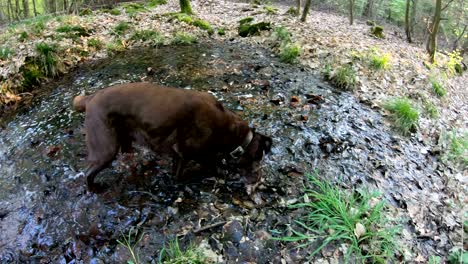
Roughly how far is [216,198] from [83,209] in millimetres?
1575

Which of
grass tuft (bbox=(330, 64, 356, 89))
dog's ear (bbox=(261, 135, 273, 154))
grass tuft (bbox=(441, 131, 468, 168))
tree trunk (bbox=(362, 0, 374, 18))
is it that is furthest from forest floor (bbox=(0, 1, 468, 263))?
tree trunk (bbox=(362, 0, 374, 18))

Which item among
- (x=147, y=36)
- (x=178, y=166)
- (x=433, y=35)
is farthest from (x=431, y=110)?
(x=147, y=36)

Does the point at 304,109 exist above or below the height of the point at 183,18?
below

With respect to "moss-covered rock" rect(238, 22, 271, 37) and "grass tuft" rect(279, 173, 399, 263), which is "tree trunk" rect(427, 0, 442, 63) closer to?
"moss-covered rock" rect(238, 22, 271, 37)

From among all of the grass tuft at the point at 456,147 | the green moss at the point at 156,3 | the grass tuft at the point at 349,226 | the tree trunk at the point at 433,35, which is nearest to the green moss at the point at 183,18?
the green moss at the point at 156,3

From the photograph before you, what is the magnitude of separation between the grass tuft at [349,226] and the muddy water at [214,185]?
0.75 feet

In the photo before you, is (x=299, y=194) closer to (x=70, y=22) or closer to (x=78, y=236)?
(x=78, y=236)

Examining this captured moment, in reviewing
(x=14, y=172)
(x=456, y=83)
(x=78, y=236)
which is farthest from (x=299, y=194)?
(x=456, y=83)

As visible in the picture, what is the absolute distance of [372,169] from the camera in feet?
15.4

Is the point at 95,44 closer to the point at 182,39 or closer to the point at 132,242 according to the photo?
the point at 182,39

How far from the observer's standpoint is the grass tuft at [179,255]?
313 centimetres

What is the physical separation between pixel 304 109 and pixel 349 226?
2.84 m

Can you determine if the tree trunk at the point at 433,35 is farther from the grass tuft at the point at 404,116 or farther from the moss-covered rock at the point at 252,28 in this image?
the grass tuft at the point at 404,116

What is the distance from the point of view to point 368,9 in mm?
21781
